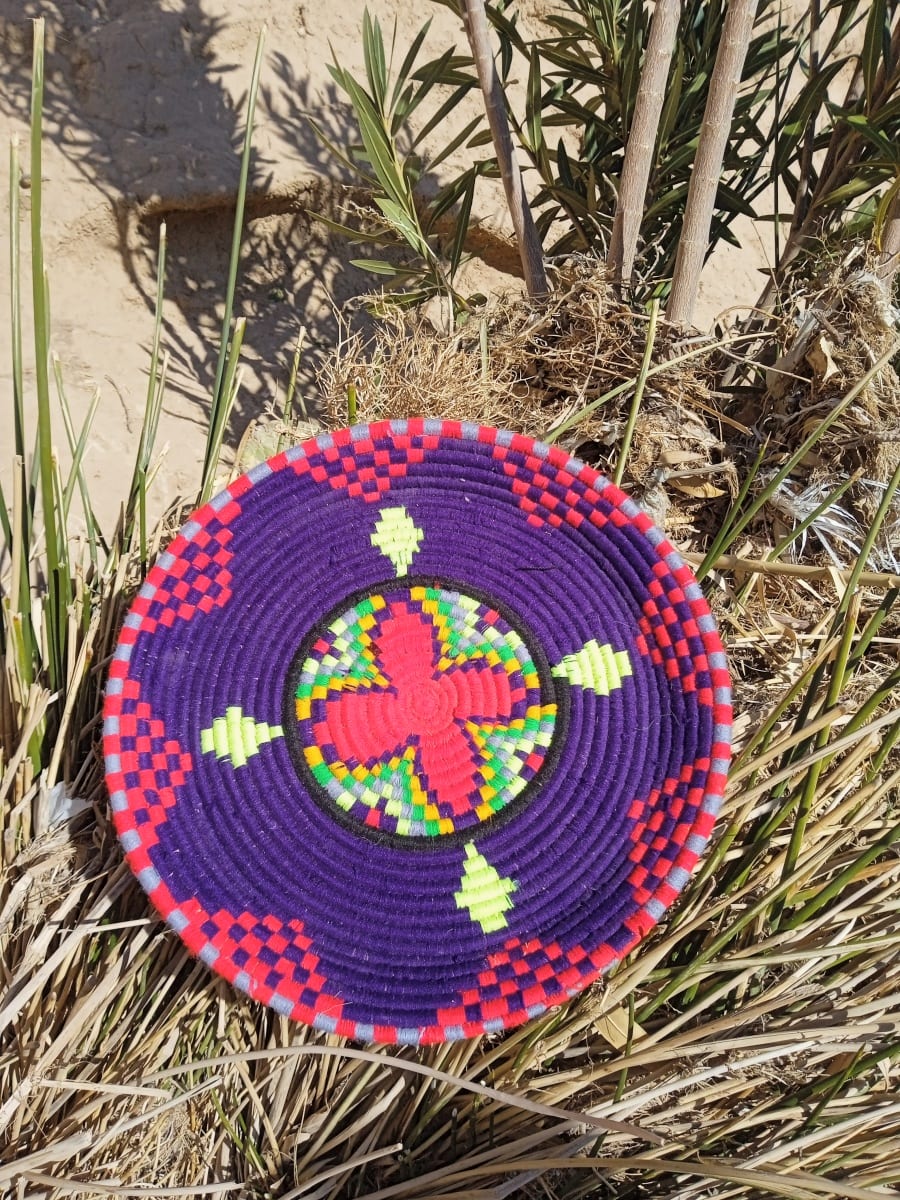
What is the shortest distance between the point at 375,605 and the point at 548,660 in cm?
12

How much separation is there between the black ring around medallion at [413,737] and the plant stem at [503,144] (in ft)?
1.11

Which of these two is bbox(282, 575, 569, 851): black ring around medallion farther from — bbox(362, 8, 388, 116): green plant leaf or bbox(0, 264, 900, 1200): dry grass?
bbox(362, 8, 388, 116): green plant leaf

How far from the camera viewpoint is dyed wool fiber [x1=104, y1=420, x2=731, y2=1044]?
19.5 inches

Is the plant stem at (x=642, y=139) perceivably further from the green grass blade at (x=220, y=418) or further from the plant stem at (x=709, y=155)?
the green grass blade at (x=220, y=418)

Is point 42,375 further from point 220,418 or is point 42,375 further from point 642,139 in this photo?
point 642,139

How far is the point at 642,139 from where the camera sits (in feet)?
2.23

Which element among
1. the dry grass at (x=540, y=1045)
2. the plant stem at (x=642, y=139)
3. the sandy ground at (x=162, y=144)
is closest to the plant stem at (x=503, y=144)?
the plant stem at (x=642, y=139)

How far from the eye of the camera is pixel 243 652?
0.54 metres

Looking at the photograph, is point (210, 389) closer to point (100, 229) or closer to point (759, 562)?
point (100, 229)

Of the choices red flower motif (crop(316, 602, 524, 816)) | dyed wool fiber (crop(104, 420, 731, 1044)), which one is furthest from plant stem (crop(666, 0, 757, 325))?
red flower motif (crop(316, 602, 524, 816))

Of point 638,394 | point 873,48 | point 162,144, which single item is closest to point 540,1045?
point 638,394

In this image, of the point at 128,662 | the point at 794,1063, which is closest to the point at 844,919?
the point at 794,1063

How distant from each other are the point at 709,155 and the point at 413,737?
0.50 metres

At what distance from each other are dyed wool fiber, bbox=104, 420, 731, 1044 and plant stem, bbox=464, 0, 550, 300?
0.98 feet
